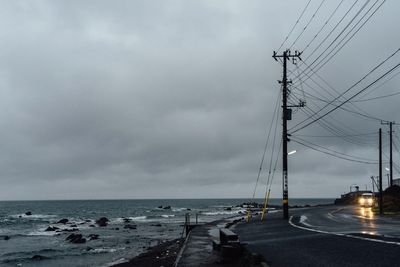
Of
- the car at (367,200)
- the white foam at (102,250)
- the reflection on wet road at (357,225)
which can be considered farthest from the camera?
the car at (367,200)

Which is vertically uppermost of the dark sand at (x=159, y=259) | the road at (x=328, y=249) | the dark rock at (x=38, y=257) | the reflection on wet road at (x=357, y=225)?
the reflection on wet road at (x=357, y=225)

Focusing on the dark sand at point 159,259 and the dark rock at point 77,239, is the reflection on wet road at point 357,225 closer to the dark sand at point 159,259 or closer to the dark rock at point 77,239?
the dark sand at point 159,259

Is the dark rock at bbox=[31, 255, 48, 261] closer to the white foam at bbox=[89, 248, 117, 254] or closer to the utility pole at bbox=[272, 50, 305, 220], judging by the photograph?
the white foam at bbox=[89, 248, 117, 254]

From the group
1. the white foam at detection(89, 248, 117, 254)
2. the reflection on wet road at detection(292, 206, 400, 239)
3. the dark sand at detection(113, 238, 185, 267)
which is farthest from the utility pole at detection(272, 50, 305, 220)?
the white foam at detection(89, 248, 117, 254)

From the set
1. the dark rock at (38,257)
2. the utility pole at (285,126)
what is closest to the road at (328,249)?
the utility pole at (285,126)

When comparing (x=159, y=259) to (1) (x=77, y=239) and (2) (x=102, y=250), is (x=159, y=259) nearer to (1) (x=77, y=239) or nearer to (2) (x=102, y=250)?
(2) (x=102, y=250)

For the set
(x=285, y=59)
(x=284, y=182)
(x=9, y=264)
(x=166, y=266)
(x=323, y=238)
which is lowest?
(x=9, y=264)

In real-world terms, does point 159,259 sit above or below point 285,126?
below

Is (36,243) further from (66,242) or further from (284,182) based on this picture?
(284,182)

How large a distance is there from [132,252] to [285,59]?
20.9 meters

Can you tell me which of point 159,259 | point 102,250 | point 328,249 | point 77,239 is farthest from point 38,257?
point 328,249

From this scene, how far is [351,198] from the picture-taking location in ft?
274

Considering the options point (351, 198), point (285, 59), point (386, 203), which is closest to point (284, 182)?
point (285, 59)

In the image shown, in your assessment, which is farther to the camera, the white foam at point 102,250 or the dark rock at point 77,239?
the dark rock at point 77,239
